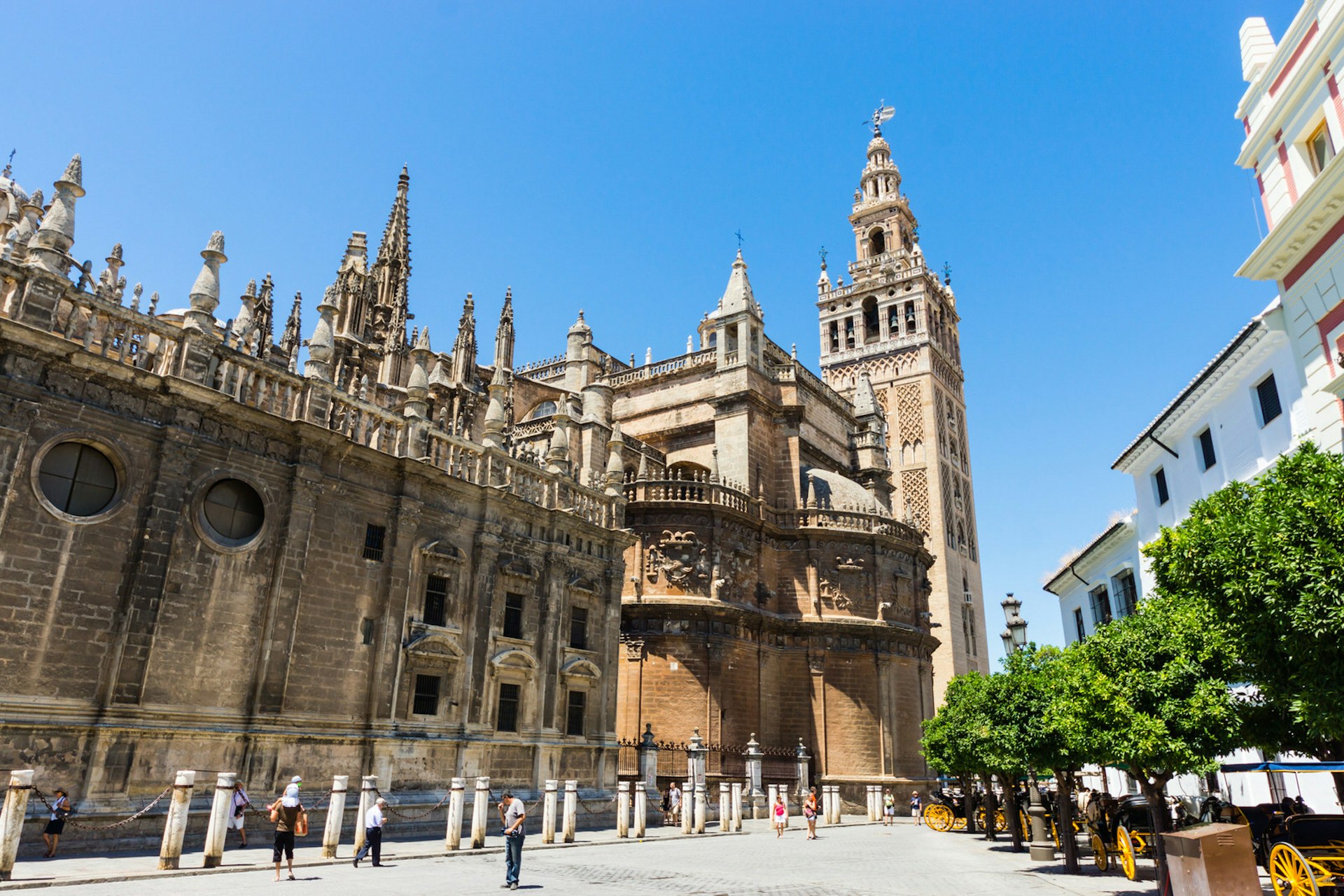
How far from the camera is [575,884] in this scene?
489 inches

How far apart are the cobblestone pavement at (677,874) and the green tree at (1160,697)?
2.27 metres

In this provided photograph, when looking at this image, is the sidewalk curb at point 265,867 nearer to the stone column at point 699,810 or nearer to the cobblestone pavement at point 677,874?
the cobblestone pavement at point 677,874

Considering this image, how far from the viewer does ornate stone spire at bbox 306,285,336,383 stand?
17609 millimetres

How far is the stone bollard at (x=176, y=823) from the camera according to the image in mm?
11906

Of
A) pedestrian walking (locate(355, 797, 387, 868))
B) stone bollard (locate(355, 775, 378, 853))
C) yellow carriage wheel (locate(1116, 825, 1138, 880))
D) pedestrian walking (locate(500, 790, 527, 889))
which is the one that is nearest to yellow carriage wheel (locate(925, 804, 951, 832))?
yellow carriage wheel (locate(1116, 825, 1138, 880))

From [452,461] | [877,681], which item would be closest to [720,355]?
[877,681]

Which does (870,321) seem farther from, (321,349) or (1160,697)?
(1160,697)

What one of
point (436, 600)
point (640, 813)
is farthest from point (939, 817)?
point (436, 600)

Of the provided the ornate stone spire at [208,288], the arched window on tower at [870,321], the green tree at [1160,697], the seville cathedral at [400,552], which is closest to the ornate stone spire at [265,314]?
the seville cathedral at [400,552]

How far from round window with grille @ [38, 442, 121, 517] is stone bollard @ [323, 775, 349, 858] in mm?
5892

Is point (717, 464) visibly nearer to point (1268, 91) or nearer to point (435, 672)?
point (435, 672)

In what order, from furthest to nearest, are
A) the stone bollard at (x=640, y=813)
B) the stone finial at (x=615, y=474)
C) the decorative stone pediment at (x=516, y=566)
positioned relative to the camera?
1. the stone finial at (x=615, y=474)
2. the decorative stone pediment at (x=516, y=566)
3. the stone bollard at (x=640, y=813)

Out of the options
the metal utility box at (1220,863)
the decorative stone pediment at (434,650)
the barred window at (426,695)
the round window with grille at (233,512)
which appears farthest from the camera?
the barred window at (426,695)

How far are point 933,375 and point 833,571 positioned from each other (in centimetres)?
2810
